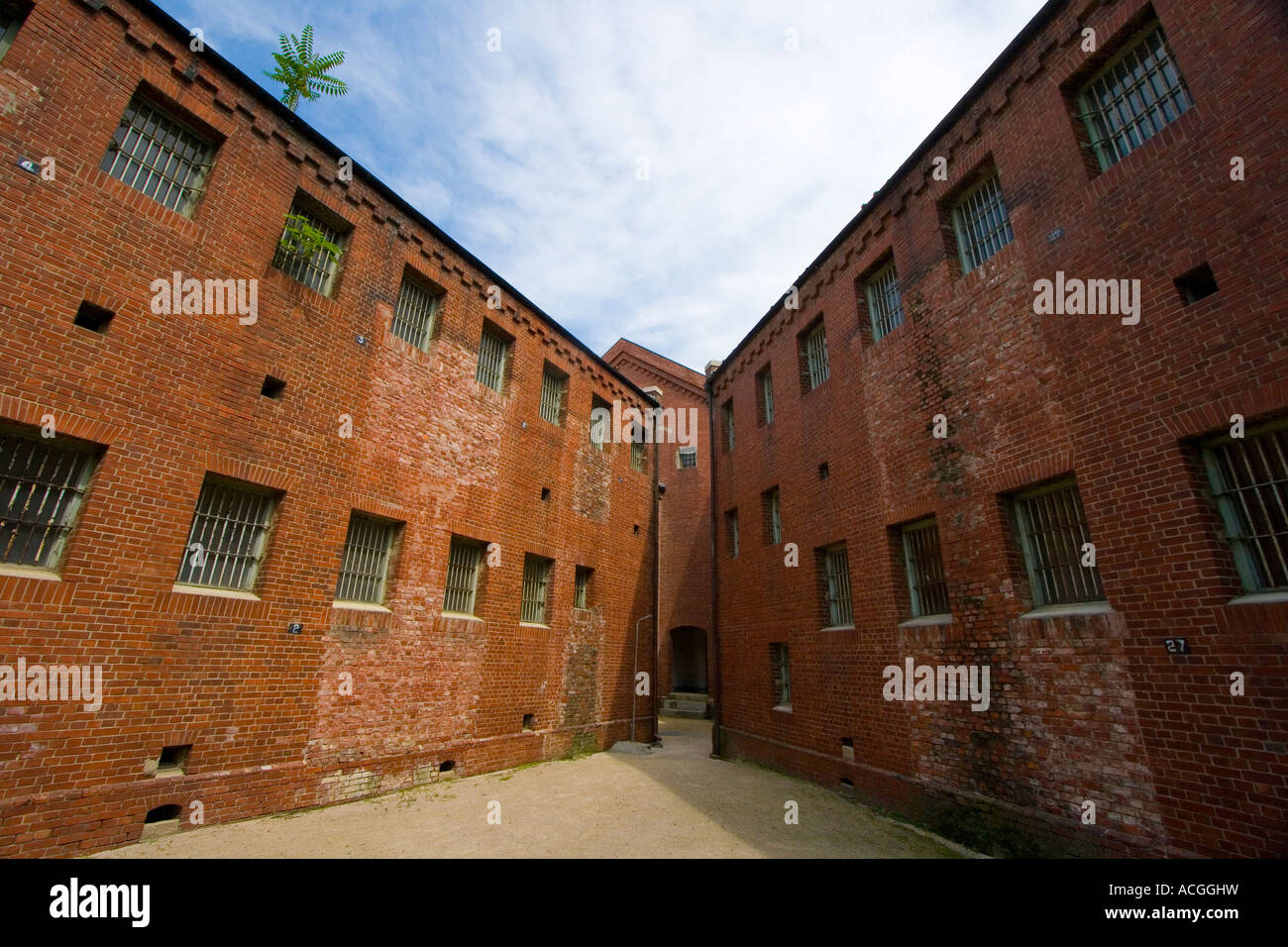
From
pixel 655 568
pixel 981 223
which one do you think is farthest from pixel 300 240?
pixel 655 568

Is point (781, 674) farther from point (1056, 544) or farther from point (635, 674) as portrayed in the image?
point (1056, 544)

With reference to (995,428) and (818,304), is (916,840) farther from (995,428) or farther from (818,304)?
(818,304)

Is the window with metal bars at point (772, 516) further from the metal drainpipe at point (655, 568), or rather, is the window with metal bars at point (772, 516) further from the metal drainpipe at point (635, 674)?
the metal drainpipe at point (635, 674)

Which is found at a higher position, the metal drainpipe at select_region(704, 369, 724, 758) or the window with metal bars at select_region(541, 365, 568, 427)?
the window with metal bars at select_region(541, 365, 568, 427)

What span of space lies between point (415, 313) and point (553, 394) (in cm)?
379

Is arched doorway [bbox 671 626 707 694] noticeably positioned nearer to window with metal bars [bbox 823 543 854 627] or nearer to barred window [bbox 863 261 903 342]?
window with metal bars [bbox 823 543 854 627]

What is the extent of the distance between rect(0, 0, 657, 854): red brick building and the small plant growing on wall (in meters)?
0.04

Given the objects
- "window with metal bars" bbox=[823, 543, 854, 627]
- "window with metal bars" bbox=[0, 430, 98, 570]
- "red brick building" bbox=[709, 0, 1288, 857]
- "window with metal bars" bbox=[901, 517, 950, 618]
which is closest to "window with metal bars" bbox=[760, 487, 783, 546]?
"window with metal bars" bbox=[823, 543, 854, 627]

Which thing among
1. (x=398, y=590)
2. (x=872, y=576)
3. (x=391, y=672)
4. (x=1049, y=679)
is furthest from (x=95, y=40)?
(x=1049, y=679)

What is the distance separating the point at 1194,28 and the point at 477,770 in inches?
508

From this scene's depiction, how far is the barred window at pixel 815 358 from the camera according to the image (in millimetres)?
10782

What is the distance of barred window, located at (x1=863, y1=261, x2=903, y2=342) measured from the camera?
896 centimetres

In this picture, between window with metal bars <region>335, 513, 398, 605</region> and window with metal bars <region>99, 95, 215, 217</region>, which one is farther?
window with metal bars <region>335, 513, 398, 605</region>

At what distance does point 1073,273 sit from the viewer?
5906 millimetres
